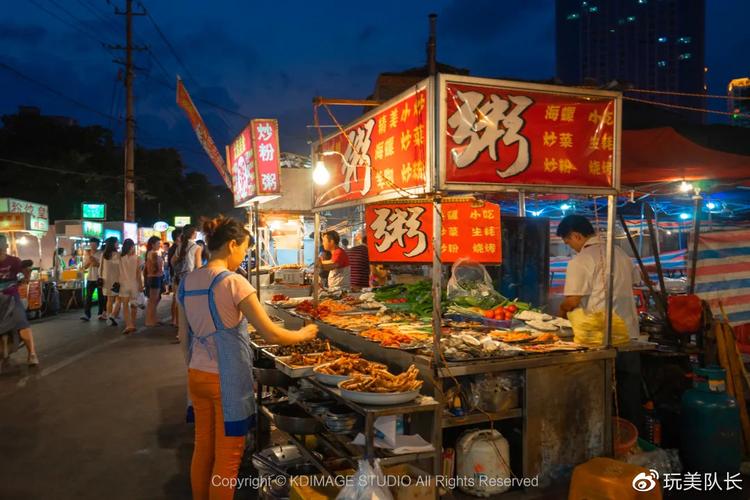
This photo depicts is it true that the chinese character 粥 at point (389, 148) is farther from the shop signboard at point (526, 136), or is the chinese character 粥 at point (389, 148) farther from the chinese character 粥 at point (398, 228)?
the chinese character 粥 at point (398, 228)

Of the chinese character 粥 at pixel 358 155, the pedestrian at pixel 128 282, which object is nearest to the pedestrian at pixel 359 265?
the chinese character 粥 at pixel 358 155

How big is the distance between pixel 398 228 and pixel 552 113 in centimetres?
344

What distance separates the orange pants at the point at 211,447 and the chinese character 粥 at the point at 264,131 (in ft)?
14.6

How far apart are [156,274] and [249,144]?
24.6ft

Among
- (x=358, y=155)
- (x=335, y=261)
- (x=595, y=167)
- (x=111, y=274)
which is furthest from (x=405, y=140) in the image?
(x=111, y=274)

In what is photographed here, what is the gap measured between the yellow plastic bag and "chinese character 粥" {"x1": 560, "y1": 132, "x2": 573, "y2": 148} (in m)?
1.63

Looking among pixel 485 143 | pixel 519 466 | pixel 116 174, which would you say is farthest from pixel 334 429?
pixel 116 174

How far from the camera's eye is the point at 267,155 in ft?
24.4

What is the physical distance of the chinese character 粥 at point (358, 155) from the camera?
5.00 metres

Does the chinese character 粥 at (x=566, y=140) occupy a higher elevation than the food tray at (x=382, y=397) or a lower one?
higher

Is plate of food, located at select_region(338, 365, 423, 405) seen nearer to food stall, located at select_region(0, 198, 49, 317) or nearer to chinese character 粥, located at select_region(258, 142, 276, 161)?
chinese character 粥, located at select_region(258, 142, 276, 161)

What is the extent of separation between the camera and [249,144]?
25.5ft

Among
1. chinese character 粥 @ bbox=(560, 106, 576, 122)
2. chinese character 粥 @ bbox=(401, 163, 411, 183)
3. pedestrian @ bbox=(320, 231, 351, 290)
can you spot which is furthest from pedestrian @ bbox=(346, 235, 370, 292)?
chinese character 粥 @ bbox=(560, 106, 576, 122)

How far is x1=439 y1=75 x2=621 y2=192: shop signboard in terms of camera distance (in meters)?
3.83
